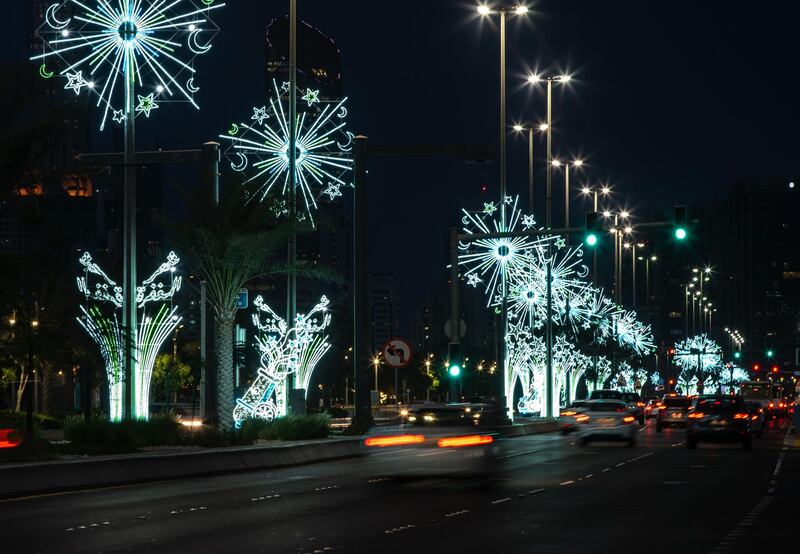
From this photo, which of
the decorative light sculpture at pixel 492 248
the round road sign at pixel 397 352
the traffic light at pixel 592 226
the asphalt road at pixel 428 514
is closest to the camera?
the asphalt road at pixel 428 514

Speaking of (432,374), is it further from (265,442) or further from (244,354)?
(265,442)

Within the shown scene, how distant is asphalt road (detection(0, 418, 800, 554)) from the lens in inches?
622

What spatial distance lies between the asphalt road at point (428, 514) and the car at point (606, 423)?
10811 mm

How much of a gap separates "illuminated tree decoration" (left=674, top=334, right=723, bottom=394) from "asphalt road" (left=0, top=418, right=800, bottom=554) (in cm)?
13226

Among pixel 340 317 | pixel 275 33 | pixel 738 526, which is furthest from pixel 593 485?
pixel 340 317

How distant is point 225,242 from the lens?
37.5m

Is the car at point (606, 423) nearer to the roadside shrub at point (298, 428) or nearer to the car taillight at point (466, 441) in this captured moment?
the roadside shrub at point (298, 428)

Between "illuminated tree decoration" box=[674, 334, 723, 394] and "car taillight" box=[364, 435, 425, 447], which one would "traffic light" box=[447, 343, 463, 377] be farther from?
"illuminated tree decoration" box=[674, 334, 723, 394]

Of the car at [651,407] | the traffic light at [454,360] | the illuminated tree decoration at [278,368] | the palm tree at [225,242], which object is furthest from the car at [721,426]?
the car at [651,407]

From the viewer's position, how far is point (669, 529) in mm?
17609

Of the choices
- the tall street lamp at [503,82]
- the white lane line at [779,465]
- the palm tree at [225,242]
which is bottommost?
the white lane line at [779,465]

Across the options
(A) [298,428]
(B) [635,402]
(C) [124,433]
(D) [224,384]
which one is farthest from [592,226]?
(B) [635,402]

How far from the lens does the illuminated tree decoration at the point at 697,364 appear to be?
162000 mm

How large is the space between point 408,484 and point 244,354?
58900 millimetres
